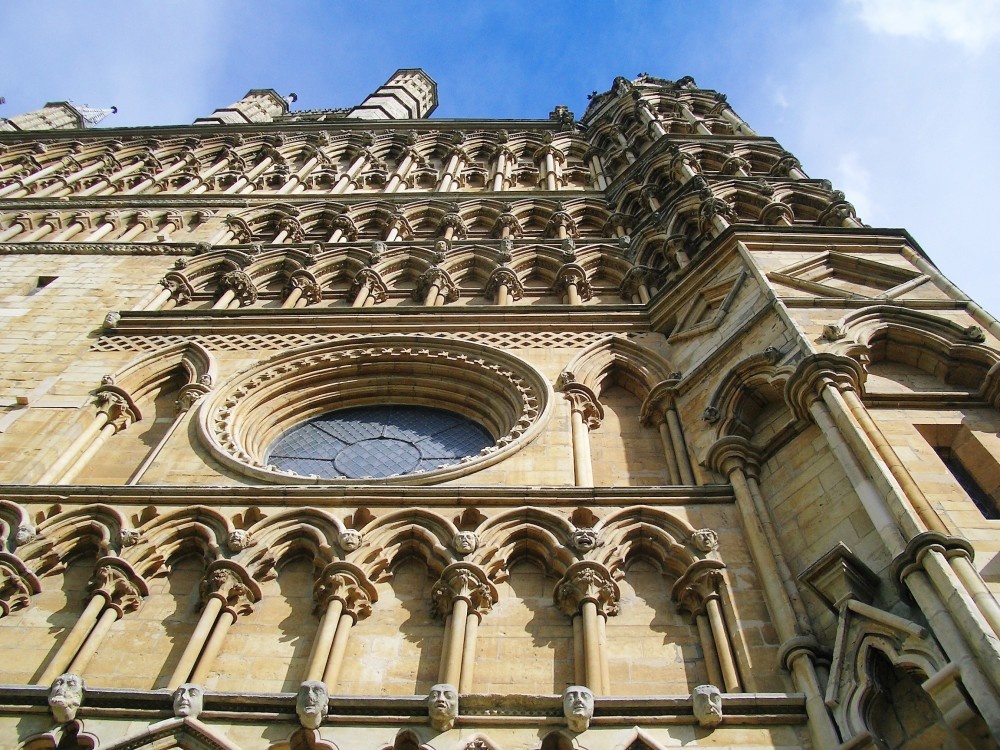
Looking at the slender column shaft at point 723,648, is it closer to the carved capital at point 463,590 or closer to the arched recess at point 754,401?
the carved capital at point 463,590

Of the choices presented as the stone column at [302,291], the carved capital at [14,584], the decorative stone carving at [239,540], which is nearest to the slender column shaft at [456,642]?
the decorative stone carving at [239,540]

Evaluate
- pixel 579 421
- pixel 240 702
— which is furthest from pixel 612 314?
pixel 240 702

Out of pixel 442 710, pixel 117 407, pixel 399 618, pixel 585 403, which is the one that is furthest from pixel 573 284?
pixel 442 710

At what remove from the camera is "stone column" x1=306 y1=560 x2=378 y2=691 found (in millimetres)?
6602

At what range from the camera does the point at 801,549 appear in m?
7.23

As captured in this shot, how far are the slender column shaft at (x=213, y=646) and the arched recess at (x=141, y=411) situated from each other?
2.64m

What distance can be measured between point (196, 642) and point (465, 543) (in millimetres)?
2054

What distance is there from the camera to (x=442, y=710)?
5.94 metres

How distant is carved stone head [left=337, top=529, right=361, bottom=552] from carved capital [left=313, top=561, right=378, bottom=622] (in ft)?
0.86

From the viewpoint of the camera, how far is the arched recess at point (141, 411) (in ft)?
31.6

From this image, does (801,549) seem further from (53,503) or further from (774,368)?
(53,503)

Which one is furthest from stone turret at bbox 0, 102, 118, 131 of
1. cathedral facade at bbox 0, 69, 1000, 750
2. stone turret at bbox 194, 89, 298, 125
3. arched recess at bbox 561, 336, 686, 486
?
arched recess at bbox 561, 336, 686, 486

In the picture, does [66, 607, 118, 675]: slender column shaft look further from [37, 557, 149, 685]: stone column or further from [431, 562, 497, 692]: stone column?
[431, 562, 497, 692]: stone column

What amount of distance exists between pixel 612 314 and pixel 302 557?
5.60 metres
